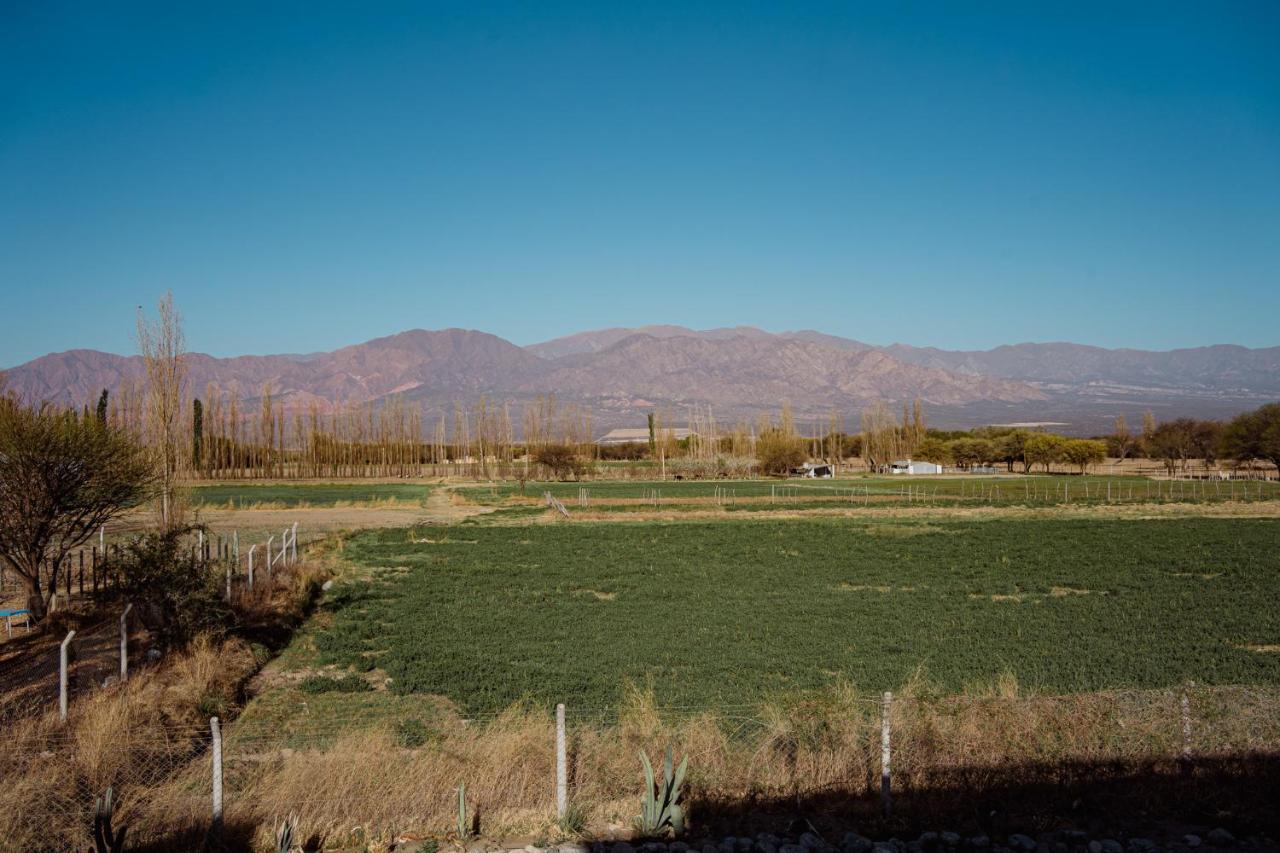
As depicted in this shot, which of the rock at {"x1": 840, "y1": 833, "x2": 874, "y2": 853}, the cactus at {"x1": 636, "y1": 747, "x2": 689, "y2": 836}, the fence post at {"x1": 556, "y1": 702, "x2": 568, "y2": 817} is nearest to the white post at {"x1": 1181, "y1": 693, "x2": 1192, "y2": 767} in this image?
the rock at {"x1": 840, "y1": 833, "x2": 874, "y2": 853}

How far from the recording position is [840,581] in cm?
2441

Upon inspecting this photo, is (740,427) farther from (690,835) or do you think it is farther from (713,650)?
(690,835)

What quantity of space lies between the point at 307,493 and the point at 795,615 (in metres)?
59.2

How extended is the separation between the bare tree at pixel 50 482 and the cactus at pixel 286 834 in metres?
12.8

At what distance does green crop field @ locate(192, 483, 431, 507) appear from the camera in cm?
5794

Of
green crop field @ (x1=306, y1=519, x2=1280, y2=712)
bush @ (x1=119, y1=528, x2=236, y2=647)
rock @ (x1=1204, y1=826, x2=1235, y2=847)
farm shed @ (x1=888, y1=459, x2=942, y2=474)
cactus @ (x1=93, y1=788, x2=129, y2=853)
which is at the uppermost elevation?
bush @ (x1=119, y1=528, x2=236, y2=647)

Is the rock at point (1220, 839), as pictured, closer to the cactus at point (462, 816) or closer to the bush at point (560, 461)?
the cactus at point (462, 816)

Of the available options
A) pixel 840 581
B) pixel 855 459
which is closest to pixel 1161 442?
pixel 855 459

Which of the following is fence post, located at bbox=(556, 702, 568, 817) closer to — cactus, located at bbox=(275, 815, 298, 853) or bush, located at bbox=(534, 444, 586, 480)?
cactus, located at bbox=(275, 815, 298, 853)

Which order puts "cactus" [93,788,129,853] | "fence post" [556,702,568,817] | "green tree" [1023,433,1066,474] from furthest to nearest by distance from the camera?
"green tree" [1023,433,1066,474] < "fence post" [556,702,568,817] < "cactus" [93,788,129,853]

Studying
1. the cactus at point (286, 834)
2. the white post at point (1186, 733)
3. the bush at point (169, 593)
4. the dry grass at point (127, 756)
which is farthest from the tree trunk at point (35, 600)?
the white post at point (1186, 733)

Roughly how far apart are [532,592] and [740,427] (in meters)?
102

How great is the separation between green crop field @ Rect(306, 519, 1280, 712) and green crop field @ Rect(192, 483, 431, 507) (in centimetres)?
2674

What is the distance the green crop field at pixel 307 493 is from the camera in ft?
190
